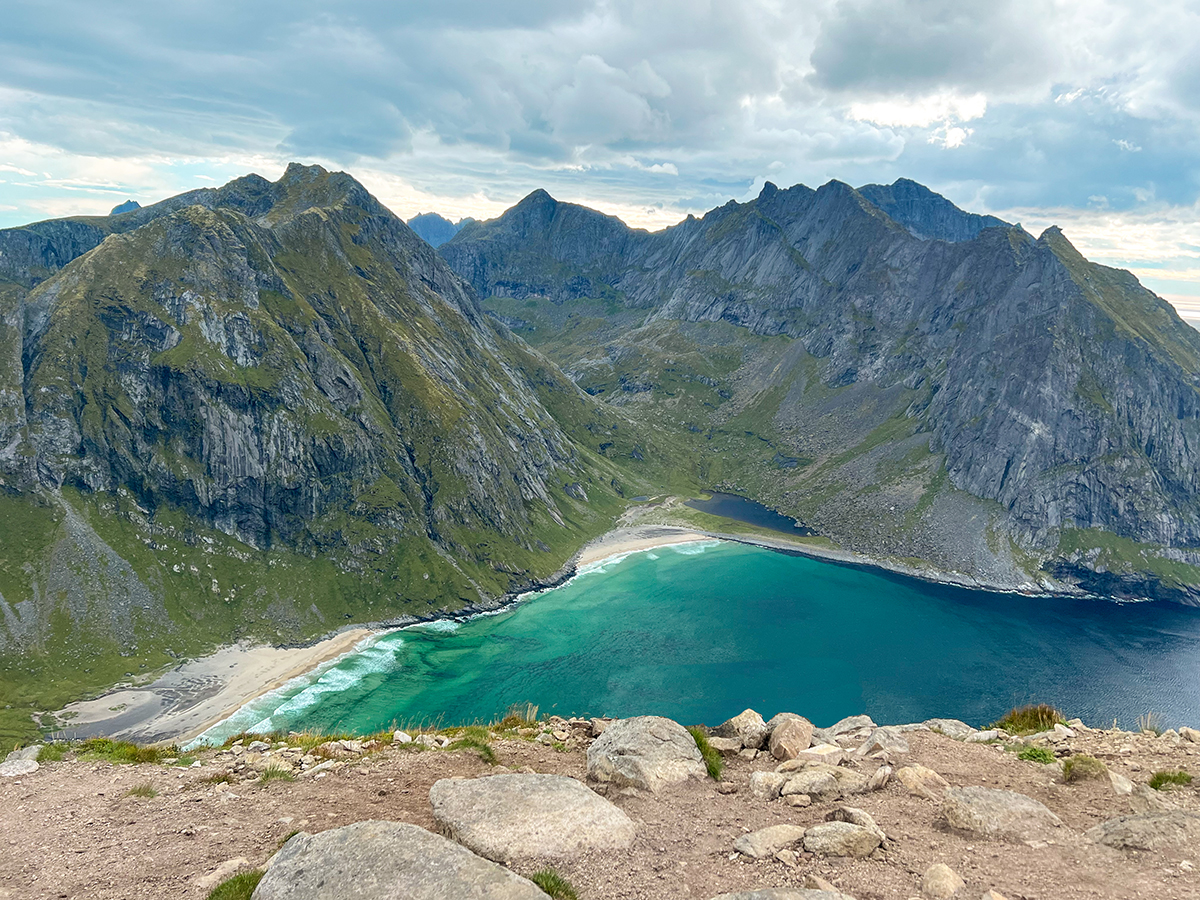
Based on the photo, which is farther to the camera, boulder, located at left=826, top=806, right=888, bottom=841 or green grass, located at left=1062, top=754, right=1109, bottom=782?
green grass, located at left=1062, top=754, right=1109, bottom=782

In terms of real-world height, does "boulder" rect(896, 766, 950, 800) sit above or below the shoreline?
above

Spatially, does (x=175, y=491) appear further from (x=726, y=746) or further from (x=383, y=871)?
(x=383, y=871)

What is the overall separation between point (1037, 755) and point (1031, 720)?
6.45 metres

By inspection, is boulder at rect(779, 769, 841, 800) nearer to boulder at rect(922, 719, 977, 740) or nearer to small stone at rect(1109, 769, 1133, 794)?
small stone at rect(1109, 769, 1133, 794)

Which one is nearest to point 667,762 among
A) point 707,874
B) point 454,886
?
point 707,874

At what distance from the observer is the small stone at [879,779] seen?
19922mm

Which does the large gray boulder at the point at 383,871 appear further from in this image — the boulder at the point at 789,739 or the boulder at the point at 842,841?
the boulder at the point at 789,739

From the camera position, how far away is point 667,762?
2258 centimetres

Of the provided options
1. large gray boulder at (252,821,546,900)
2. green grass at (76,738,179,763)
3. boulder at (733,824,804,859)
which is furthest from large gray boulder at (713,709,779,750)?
green grass at (76,738,179,763)

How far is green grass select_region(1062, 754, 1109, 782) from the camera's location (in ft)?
66.6

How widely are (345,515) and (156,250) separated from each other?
367 feet

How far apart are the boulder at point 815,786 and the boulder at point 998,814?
3.33 m

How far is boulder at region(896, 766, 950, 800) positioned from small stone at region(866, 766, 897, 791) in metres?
0.44

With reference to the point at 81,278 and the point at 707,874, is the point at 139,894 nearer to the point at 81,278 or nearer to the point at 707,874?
the point at 707,874
